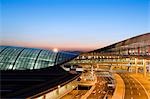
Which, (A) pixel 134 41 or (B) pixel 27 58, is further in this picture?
(A) pixel 134 41

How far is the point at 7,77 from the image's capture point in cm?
5781

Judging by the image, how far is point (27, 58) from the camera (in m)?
85.2

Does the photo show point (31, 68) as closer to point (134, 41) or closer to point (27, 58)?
point (27, 58)

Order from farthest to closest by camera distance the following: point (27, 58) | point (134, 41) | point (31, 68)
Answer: point (134, 41)
point (27, 58)
point (31, 68)

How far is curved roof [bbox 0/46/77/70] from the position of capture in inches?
3145

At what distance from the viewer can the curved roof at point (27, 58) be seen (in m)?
79.9

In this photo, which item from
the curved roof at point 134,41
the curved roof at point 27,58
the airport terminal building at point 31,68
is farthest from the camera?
the curved roof at point 134,41

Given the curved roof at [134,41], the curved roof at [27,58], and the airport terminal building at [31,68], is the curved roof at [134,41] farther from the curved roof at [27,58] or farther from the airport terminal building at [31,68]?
the curved roof at [27,58]

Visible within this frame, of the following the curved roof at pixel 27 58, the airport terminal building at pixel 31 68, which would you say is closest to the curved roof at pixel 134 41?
the airport terminal building at pixel 31 68

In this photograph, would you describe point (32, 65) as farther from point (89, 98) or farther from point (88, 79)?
point (89, 98)

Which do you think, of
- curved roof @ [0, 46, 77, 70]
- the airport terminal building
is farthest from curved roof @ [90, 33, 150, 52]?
curved roof @ [0, 46, 77, 70]


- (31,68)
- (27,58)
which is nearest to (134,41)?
(27,58)

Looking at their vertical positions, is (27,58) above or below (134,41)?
below

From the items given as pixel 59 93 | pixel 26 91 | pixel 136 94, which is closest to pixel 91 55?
pixel 136 94
